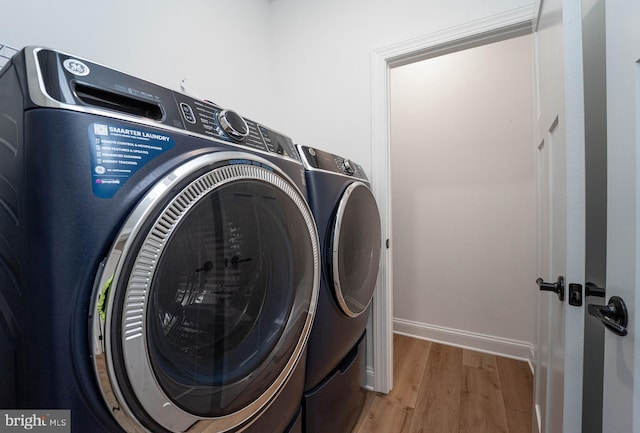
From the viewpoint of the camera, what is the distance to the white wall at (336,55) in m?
1.34

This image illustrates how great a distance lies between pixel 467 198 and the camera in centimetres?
189

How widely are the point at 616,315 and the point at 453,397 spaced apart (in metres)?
1.24

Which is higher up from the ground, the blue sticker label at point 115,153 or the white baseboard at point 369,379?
the blue sticker label at point 115,153

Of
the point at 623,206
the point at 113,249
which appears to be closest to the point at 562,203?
the point at 623,206

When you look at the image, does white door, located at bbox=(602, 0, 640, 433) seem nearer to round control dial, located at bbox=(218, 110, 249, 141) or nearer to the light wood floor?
round control dial, located at bbox=(218, 110, 249, 141)

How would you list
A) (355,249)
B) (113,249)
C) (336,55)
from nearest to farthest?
(113,249)
(355,249)
(336,55)

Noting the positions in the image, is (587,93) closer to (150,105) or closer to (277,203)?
(277,203)

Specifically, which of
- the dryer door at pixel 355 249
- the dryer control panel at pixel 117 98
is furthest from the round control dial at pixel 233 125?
the dryer door at pixel 355 249

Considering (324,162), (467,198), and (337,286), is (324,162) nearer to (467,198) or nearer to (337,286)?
(337,286)

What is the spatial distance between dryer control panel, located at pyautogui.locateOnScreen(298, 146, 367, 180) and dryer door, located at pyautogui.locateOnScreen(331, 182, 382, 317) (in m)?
0.09

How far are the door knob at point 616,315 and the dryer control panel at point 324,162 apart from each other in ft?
2.52

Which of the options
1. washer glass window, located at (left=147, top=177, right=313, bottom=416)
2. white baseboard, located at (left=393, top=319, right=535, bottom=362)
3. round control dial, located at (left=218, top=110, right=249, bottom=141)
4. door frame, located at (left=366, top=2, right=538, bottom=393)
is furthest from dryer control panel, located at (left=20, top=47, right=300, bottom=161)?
white baseboard, located at (left=393, top=319, right=535, bottom=362)

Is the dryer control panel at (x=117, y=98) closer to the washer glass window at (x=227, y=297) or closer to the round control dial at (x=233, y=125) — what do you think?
the round control dial at (x=233, y=125)

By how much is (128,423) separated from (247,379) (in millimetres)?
230
